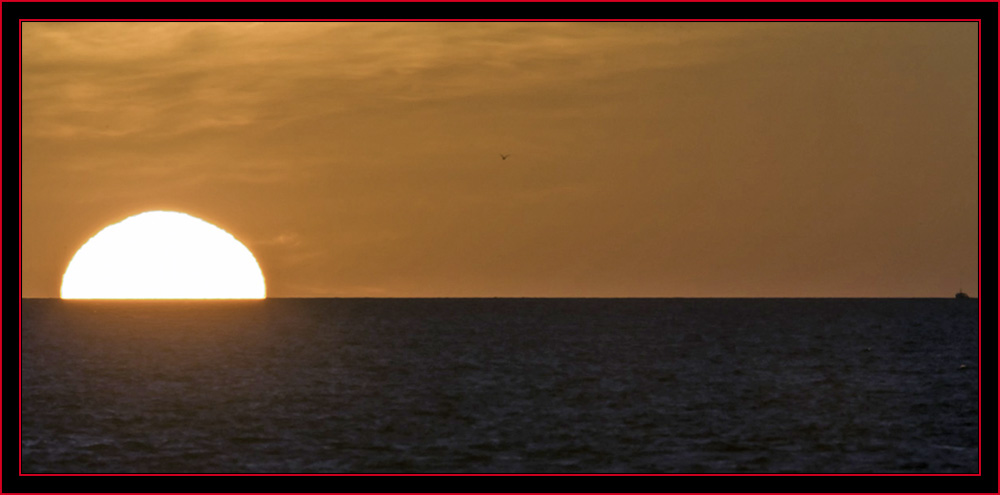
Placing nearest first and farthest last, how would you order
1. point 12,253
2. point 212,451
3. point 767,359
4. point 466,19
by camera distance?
point 12,253
point 466,19
point 212,451
point 767,359

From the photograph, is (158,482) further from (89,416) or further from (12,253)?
(89,416)

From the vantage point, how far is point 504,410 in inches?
2144

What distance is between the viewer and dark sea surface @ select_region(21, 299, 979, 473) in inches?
1592

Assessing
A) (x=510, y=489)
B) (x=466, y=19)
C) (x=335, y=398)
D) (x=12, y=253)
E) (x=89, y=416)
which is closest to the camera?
(x=510, y=489)

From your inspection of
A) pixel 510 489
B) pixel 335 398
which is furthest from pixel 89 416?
pixel 510 489

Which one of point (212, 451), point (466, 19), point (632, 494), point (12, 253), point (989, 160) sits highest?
point (466, 19)

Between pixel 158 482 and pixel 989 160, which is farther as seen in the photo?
pixel 989 160

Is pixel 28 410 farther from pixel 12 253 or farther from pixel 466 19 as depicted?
pixel 466 19

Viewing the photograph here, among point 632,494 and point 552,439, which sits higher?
point 632,494

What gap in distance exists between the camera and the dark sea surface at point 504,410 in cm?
4044

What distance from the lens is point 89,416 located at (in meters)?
53.3

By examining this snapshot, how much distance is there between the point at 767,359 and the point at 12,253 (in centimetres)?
A: 8114

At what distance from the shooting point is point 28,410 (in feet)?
182

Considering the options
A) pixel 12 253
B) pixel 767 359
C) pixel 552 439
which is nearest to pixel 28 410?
pixel 552 439
